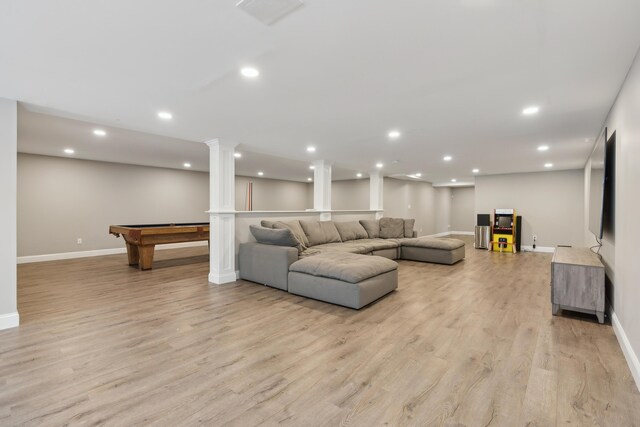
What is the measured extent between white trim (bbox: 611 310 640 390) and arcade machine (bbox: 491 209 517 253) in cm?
565

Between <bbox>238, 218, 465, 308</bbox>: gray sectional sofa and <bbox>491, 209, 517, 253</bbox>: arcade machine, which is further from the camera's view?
<bbox>491, 209, 517, 253</bbox>: arcade machine

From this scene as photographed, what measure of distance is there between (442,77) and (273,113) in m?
1.87

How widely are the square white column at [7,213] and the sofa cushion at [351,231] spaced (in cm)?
489

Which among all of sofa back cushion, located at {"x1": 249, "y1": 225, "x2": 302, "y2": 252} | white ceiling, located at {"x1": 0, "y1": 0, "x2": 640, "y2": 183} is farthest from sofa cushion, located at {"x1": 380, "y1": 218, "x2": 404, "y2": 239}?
white ceiling, located at {"x1": 0, "y1": 0, "x2": 640, "y2": 183}

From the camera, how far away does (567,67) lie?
7.69 feet

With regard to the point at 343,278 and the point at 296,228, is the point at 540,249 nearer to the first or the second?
Answer: the point at 296,228

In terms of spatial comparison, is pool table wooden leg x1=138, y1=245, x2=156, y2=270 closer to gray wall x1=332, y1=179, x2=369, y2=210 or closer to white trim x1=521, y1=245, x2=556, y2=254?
gray wall x1=332, y1=179, x2=369, y2=210

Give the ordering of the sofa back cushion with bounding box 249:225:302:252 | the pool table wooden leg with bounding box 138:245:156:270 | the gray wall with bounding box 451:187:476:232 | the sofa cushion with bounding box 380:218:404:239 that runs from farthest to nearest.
Result: the gray wall with bounding box 451:187:476:232
the sofa cushion with bounding box 380:218:404:239
the pool table wooden leg with bounding box 138:245:156:270
the sofa back cushion with bounding box 249:225:302:252

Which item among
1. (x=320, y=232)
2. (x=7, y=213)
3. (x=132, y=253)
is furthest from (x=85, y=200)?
(x=320, y=232)

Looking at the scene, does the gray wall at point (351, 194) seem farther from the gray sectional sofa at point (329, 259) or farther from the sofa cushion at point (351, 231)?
the gray sectional sofa at point (329, 259)

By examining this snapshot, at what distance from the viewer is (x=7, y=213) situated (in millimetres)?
3000

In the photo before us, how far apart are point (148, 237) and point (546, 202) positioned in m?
9.89

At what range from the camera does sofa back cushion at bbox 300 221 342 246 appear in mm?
5660

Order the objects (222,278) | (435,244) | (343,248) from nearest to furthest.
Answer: (222,278)
(343,248)
(435,244)
